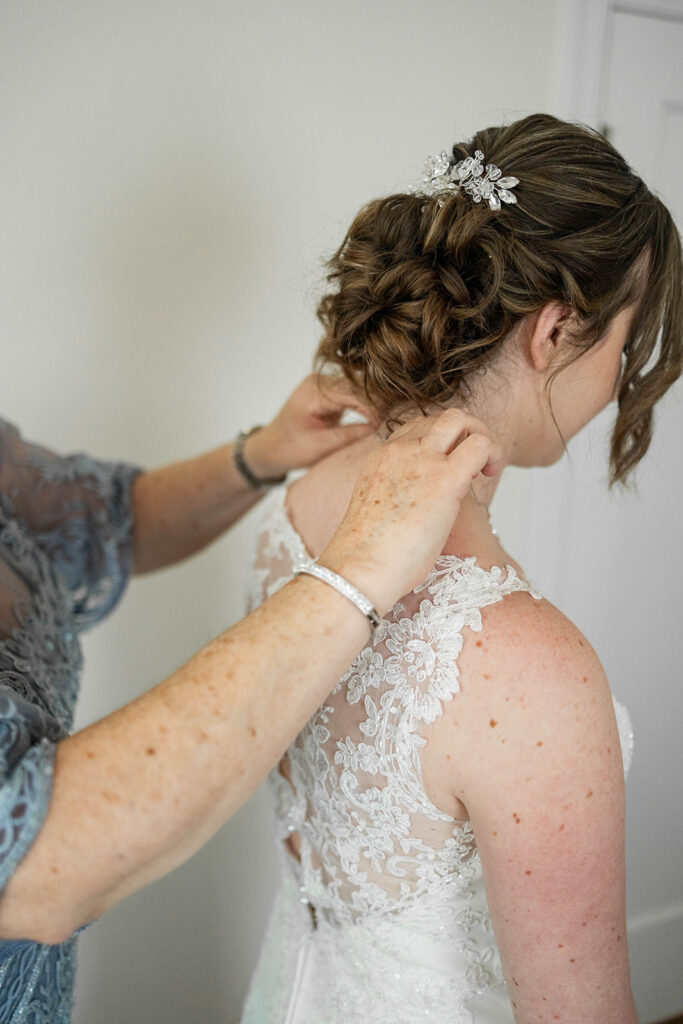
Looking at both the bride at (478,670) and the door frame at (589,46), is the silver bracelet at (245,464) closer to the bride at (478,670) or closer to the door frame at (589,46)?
the bride at (478,670)

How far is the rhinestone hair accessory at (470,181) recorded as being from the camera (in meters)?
0.95

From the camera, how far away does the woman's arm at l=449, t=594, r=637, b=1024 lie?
0.81 metres

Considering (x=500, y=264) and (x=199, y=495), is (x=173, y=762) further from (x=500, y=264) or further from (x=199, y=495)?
(x=199, y=495)

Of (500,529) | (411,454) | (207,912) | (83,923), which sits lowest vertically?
(207,912)

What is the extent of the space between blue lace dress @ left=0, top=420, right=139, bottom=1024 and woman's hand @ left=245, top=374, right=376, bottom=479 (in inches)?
10.6

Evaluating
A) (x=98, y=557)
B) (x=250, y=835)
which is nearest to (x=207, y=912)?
(x=250, y=835)

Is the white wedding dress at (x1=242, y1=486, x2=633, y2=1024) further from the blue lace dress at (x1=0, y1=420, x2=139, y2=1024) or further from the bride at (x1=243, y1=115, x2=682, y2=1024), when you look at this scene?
the blue lace dress at (x1=0, y1=420, x2=139, y2=1024)

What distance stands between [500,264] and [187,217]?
3.21ft

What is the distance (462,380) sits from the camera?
3.37 ft

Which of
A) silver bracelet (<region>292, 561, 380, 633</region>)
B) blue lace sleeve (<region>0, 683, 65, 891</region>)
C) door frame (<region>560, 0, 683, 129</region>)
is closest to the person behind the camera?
blue lace sleeve (<region>0, 683, 65, 891</region>)

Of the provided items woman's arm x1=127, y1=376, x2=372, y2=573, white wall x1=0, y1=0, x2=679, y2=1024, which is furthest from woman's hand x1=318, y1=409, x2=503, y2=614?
white wall x1=0, y1=0, x2=679, y2=1024

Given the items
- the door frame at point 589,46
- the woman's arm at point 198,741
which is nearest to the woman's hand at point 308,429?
the woman's arm at point 198,741

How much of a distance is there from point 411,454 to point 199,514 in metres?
0.73

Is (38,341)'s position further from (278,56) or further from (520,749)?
(520,749)
